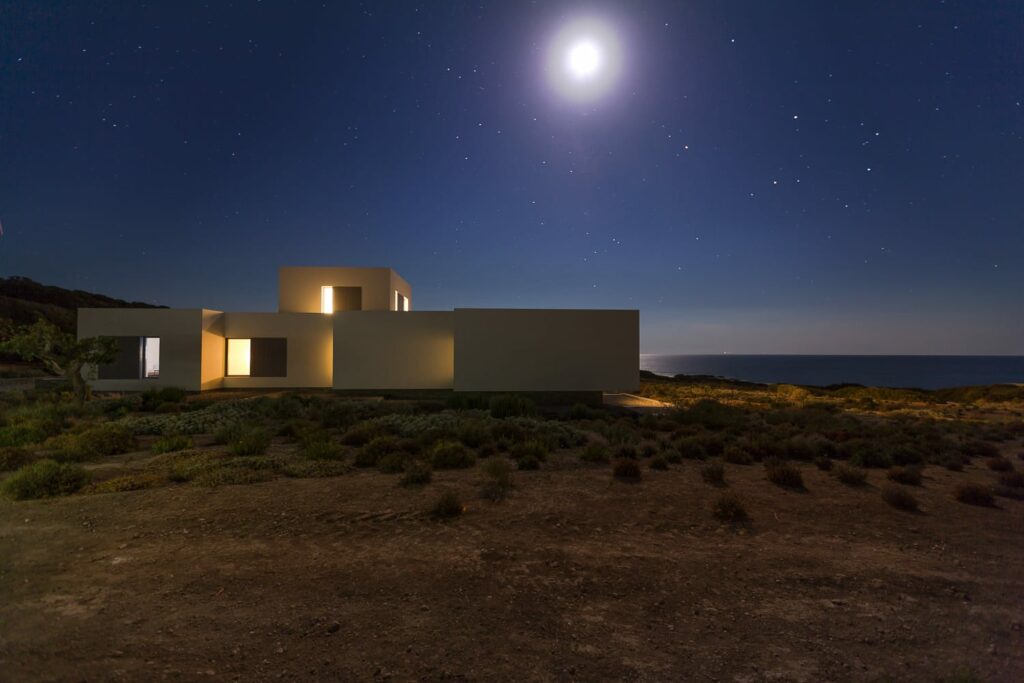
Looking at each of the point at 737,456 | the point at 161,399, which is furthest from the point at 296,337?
the point at 737,456

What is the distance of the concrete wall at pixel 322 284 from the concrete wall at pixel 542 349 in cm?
651

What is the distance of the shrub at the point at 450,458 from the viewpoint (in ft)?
25.0

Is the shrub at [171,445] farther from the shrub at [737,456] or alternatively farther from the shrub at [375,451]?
the shrub at [737,456]

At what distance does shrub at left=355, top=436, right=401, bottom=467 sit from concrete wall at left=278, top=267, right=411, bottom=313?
44.2ft

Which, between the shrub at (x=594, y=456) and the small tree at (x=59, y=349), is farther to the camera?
the small tree at (x=59, y=349)

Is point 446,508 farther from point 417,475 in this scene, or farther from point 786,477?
point 786,477

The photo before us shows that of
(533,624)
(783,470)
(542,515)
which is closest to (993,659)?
(533,624)

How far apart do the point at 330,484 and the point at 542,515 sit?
313 cm

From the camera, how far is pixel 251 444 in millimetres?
8258

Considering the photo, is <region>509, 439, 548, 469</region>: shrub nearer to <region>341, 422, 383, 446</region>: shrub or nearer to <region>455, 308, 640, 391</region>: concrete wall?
<region>341, 422, 383, 446</region>: shrub

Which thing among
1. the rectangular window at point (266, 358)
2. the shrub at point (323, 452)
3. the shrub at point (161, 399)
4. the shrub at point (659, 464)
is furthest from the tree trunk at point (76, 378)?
the shrub at point (659, 464)

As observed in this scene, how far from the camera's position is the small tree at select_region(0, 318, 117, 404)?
1315 cm

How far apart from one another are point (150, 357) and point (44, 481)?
14713mm

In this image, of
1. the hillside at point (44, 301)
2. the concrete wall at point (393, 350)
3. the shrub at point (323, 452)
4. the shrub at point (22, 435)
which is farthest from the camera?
the hillside at point (44, 301)
